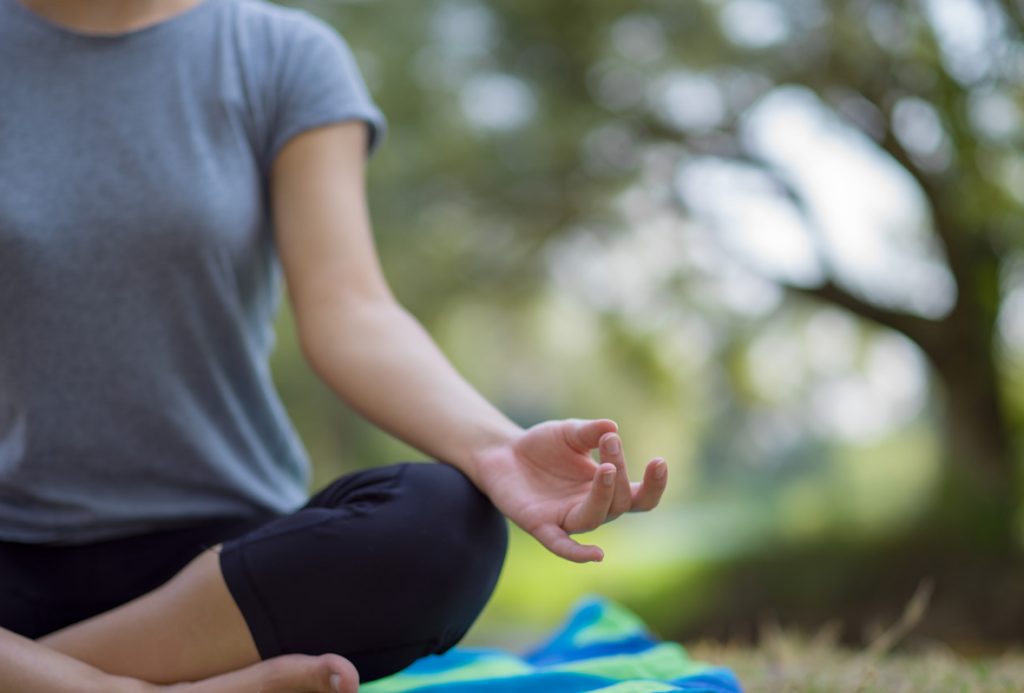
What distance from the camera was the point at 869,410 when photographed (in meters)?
5.65

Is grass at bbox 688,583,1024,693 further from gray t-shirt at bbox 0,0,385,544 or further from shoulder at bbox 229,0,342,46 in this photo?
shoulder at bbox 229,0,342,46

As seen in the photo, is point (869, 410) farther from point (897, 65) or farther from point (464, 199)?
point (464, 199)

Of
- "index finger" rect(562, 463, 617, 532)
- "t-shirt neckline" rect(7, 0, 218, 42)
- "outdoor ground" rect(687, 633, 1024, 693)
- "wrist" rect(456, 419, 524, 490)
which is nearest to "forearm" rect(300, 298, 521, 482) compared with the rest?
"wrist" rect(456, 419, 524, 490)

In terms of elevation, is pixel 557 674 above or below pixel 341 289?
below

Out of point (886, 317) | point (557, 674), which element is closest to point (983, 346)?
point (886, 317)

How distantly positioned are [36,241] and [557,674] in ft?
1.97

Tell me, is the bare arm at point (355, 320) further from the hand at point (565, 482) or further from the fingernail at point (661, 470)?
the fingernail at point (661, 470)

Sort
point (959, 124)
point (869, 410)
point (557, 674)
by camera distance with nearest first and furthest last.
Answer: point (557, 674), point (959, 124), point (869, 410)

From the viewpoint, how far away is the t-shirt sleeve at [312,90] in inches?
43.3

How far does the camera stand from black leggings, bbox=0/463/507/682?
2.77ft

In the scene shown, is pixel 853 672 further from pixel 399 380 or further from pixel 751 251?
pixel 751 251

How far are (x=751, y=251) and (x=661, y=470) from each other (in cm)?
439

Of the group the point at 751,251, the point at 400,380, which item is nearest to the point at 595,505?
the point at 400,380

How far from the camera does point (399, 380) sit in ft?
3.15
